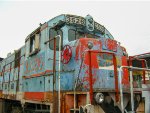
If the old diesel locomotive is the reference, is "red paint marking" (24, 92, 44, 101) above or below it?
below

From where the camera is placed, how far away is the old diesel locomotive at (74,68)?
5164mm

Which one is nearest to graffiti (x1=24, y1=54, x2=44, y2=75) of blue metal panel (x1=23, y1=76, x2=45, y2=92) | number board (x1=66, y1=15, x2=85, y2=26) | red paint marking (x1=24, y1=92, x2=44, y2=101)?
blue metal panel (x1=23, y1=76, x2=45, y2=92)

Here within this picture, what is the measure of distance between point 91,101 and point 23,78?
4.21 m

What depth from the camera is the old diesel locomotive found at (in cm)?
516

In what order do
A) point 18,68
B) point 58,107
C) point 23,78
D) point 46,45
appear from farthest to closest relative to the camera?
point 18,68
point 23,78
point 46,45
point 58,107

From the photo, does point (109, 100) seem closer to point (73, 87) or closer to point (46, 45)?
point (73, 87)

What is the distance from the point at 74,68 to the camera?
19.1ft

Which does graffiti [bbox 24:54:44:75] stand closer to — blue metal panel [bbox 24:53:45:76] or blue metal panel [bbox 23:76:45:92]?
blue metal panel [bbox 24:53:45:76]

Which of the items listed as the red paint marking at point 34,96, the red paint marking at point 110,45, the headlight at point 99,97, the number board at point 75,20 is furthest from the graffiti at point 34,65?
the headlight at point 99,97

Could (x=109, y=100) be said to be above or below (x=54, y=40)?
below

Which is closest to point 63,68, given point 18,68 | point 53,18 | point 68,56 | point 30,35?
point 68,56

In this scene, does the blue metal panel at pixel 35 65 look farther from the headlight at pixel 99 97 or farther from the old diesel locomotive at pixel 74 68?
the headlight at pixel 99 97

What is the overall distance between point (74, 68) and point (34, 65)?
192cm

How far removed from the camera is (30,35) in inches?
310
